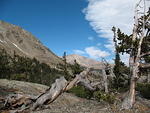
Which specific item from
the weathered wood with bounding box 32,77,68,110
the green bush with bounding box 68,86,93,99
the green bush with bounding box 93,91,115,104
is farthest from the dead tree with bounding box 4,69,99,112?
the green bush with bounding box 68,86,93,99

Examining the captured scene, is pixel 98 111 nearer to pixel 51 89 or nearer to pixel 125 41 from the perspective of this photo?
pixel 51 89

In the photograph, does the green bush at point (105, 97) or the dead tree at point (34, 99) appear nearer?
the dead tree at point (34, 99)

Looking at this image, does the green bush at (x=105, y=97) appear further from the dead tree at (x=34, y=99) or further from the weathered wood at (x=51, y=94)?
the weathered wood at (x=51, y=94)

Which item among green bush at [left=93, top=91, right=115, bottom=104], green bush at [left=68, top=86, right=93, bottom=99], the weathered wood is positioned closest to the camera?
the weathered wood

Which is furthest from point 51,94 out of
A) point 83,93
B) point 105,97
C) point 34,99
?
point 83,93

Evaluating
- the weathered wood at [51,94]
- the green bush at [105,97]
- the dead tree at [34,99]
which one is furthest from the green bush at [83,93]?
the dead tree at [34,99]

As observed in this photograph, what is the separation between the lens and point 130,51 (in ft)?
95.0

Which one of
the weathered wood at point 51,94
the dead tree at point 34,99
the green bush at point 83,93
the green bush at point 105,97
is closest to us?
the dead tree at point 34,99

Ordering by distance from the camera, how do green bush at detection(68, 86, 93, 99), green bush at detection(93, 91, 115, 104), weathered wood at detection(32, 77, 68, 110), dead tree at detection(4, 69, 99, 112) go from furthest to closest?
green bush at detection(68, 86, 93, 99), green bush at detection(93, 91, 115, 104), weathered wood at detection(32, 77, 68, 110), dead tree at detection(4, 69, 99, 112)

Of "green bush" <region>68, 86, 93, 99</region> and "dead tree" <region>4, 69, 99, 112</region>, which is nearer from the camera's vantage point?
"dead tree" <region>4, 69, 99, 112</region>

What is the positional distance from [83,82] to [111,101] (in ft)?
15.0

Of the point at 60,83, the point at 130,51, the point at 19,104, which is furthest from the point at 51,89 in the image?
the point at 130,51

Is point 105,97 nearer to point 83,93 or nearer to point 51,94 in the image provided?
point 51,94

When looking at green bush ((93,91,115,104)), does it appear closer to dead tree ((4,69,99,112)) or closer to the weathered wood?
dead tree ((4,69,99,112))
